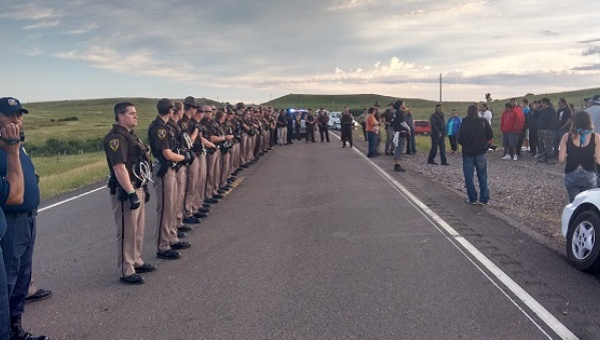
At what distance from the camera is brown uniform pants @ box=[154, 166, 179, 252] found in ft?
23.9

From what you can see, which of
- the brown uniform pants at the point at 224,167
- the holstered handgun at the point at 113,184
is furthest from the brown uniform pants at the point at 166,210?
the brown uniform pants at the point at 224,167

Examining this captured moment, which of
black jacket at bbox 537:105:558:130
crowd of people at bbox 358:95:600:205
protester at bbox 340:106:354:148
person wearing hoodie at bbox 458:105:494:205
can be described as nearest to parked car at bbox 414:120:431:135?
protester at bbox 340:106:354:148

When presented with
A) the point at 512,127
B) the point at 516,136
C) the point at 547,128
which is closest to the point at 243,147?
the point at 512,127

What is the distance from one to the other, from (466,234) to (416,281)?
8.17 feet

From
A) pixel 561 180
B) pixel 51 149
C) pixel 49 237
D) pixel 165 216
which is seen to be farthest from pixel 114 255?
pixel 51 149

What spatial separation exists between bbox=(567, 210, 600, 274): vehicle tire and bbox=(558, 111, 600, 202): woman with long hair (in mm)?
1477

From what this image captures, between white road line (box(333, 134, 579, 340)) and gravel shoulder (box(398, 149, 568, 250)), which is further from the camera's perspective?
gravel shoulder (box(398, 149, 568, 250))

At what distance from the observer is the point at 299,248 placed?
292 inches

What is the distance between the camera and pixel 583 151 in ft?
25.9

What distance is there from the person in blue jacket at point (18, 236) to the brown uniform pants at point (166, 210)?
237 cm

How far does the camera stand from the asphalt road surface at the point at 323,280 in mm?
4754

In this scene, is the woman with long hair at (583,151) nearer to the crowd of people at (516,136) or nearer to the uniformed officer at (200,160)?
the crowd of people at (516,136)

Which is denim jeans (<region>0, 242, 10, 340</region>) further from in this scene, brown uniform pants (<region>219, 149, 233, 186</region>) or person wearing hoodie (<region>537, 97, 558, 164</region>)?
person wearing hoodie (<region>537, 97, 558, 164</region>)

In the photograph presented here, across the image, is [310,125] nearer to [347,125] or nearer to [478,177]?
[347,125]
